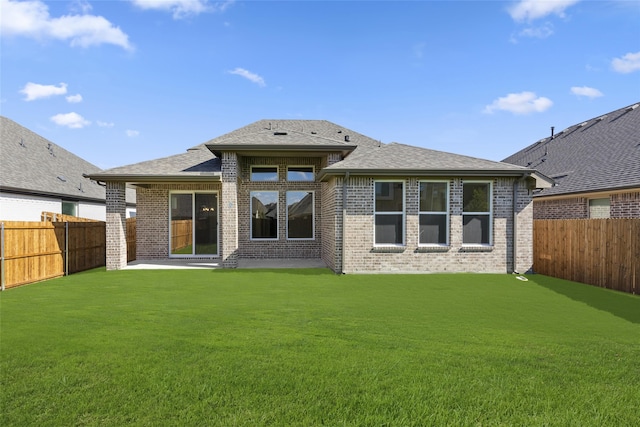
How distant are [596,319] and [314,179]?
10.5 m

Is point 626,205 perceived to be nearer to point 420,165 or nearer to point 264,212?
point 420,165

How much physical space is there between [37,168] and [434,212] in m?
20.1

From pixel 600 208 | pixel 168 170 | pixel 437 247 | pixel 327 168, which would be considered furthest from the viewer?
pixel 600 208

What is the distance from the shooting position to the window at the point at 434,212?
11297 mm


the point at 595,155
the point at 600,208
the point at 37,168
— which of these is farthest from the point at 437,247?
the point at 37,168

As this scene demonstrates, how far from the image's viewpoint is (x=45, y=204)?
17.3 metres

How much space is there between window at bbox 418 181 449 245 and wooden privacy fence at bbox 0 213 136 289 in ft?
37.5

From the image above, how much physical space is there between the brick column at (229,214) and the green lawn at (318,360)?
14.0 feet

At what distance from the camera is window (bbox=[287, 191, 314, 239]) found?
48.0 feet

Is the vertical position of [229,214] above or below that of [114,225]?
Answer: above

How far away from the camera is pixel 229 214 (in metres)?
12.1

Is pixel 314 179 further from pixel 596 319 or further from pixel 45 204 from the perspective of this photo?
pixel 45 204

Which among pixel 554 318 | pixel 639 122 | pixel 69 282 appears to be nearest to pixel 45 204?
pixel 69 282

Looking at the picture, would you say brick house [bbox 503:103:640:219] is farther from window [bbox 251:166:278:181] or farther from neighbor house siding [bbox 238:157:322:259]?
window [bbox 251:166:278:181]
